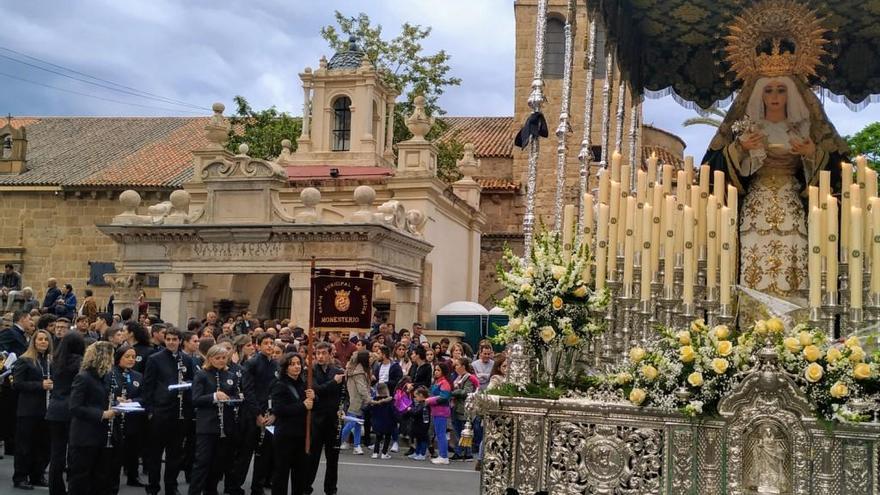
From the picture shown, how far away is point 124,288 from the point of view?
26469mm

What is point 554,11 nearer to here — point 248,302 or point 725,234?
point 248,302

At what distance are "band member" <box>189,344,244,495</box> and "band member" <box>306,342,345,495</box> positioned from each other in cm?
85

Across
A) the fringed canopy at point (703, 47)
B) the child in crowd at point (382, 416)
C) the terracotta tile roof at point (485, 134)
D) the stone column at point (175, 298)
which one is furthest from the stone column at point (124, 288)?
the fringed canopy at point (703, 47)

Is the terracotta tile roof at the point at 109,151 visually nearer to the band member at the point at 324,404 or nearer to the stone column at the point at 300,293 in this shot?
the stone column at the point at 300,293

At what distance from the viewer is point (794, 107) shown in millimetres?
9625

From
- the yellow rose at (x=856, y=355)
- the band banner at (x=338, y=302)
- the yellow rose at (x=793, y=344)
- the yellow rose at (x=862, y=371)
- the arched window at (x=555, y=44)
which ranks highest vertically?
the arched window at (x=555, y=44)

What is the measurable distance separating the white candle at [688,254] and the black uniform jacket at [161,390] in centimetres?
611

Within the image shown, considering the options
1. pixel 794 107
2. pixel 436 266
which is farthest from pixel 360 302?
pixel 436 266

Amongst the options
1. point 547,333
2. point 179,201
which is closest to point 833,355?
point 547,333

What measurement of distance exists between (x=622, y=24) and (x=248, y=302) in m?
22.3

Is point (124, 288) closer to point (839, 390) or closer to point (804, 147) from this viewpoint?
point (804, 147)

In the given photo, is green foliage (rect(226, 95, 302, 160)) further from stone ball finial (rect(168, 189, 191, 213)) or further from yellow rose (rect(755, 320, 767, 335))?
yellow rose (rect(755, 320, 767, 335))

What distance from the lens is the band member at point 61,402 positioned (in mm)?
11352

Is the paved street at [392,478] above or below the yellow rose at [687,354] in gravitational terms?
below
